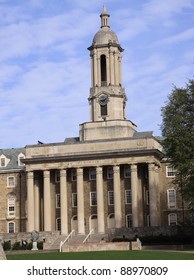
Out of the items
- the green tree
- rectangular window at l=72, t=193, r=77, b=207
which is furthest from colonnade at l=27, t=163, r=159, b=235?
the green tree

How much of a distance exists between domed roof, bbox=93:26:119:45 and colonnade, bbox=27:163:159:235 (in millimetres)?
20428

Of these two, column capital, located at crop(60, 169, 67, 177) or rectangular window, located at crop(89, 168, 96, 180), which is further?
rectangular window, located at crop(89, 168, 96, 180)

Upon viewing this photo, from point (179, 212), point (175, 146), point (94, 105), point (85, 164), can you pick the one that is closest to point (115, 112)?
point (94, 105)

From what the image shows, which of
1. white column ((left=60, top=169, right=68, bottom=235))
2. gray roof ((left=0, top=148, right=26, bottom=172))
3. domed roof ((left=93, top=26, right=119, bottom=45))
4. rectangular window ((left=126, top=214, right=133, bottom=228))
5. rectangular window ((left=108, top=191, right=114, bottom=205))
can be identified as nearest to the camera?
white column ((left=60, top=169, right=68, bottom=235))

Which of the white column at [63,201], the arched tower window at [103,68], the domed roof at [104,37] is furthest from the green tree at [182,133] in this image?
the domed roof at [104,37]

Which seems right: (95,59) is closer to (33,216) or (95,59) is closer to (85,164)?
(85,164)

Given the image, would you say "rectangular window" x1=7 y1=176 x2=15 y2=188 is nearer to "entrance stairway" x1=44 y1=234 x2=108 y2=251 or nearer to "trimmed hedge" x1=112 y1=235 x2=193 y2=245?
"entrance stairway" x1=44 y1=234 x2=108 y2=251

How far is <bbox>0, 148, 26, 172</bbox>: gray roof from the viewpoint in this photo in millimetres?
96562

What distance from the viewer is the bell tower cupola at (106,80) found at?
91688 millimetres

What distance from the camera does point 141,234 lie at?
260 ft

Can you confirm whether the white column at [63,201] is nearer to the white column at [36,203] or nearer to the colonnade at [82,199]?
the colonnade at [82,199]

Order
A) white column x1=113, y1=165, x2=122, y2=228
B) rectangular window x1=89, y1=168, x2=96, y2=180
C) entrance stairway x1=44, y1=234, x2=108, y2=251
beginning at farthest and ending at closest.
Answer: rectangular window x1=89, y1=168, x2=96, y2=180 < white column x1=113, y1=165, x2=122, y2=228 < entrance stairway x1=44, y1=234, x2=108, y2=251

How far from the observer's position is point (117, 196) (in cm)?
8356

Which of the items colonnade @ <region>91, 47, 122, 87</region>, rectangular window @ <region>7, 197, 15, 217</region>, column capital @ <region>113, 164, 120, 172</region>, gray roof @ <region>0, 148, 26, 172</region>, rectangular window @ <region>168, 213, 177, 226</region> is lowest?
rectangular window @ <region>168, 213, 177, 226</region>
